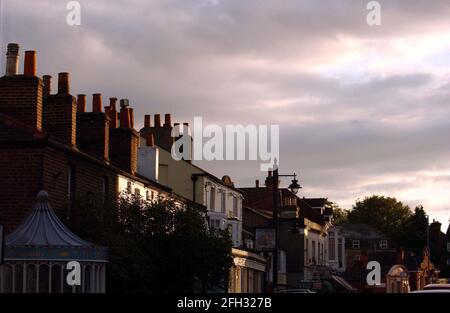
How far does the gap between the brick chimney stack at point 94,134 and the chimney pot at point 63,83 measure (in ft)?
12.1

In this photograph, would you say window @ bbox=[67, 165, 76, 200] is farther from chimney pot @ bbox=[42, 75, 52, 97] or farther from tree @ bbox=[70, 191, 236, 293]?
chimney pot @ bbox=[42, 75, 52, 97]

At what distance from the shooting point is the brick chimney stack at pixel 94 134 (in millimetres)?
37906

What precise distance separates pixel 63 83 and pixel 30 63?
244 cm

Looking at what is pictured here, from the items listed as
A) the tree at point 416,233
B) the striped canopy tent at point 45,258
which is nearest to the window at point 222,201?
the striped canopy tent at point 45,258

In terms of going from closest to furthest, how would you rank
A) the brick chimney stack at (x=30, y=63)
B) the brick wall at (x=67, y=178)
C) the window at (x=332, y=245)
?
the brick wall at (x=67, y=178) → the brick chimney stack at (x=30, y=63) → the window at (x=332, y=245)

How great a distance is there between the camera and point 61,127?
34531mm

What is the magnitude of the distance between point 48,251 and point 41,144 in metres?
6.41

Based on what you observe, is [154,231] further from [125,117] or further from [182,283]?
[125,117]

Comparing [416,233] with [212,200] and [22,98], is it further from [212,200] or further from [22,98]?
[22,98]

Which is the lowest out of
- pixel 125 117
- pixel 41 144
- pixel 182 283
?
pixel 182 283

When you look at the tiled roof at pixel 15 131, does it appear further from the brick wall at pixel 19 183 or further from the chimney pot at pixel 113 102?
the chimney pot at pixel 113 102

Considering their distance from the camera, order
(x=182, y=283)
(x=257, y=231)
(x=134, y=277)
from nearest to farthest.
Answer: (x=134, y=277)
(x=182, y=283)
(x=257, y=231)

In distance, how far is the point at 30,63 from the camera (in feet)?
106
